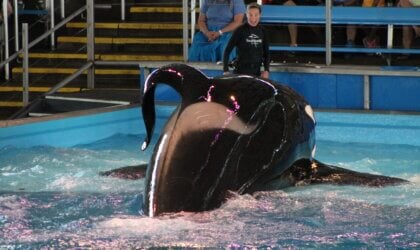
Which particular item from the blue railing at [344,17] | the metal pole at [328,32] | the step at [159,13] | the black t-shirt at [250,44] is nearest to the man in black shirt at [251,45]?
the black t-shirt at [250,44]

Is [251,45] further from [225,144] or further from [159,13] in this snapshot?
[159,13]

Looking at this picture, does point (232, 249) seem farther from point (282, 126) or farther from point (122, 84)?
point (122, 84)

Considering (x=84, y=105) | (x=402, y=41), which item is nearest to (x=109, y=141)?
(x=84, y=105)

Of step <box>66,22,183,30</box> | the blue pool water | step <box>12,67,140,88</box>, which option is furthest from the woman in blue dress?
the blue pool water

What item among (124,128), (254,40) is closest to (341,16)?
(254,40)

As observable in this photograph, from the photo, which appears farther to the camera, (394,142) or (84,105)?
(84,105)

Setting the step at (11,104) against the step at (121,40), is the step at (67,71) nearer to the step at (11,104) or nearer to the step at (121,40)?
the step at (121,40)

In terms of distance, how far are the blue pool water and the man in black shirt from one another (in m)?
1.93

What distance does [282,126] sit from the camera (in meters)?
8.98

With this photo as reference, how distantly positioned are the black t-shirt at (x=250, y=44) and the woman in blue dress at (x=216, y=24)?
1314 mm

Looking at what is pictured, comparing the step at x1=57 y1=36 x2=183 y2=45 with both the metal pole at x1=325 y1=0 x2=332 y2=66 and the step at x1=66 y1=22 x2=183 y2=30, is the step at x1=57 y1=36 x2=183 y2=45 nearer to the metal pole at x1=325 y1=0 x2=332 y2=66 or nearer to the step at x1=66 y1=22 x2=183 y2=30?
the step at x1=66 y1=22 x2=183 y2=30

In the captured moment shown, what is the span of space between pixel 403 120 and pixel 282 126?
13.0 feet

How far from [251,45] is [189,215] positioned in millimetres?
4907

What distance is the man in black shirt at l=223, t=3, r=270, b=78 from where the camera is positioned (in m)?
12.3
